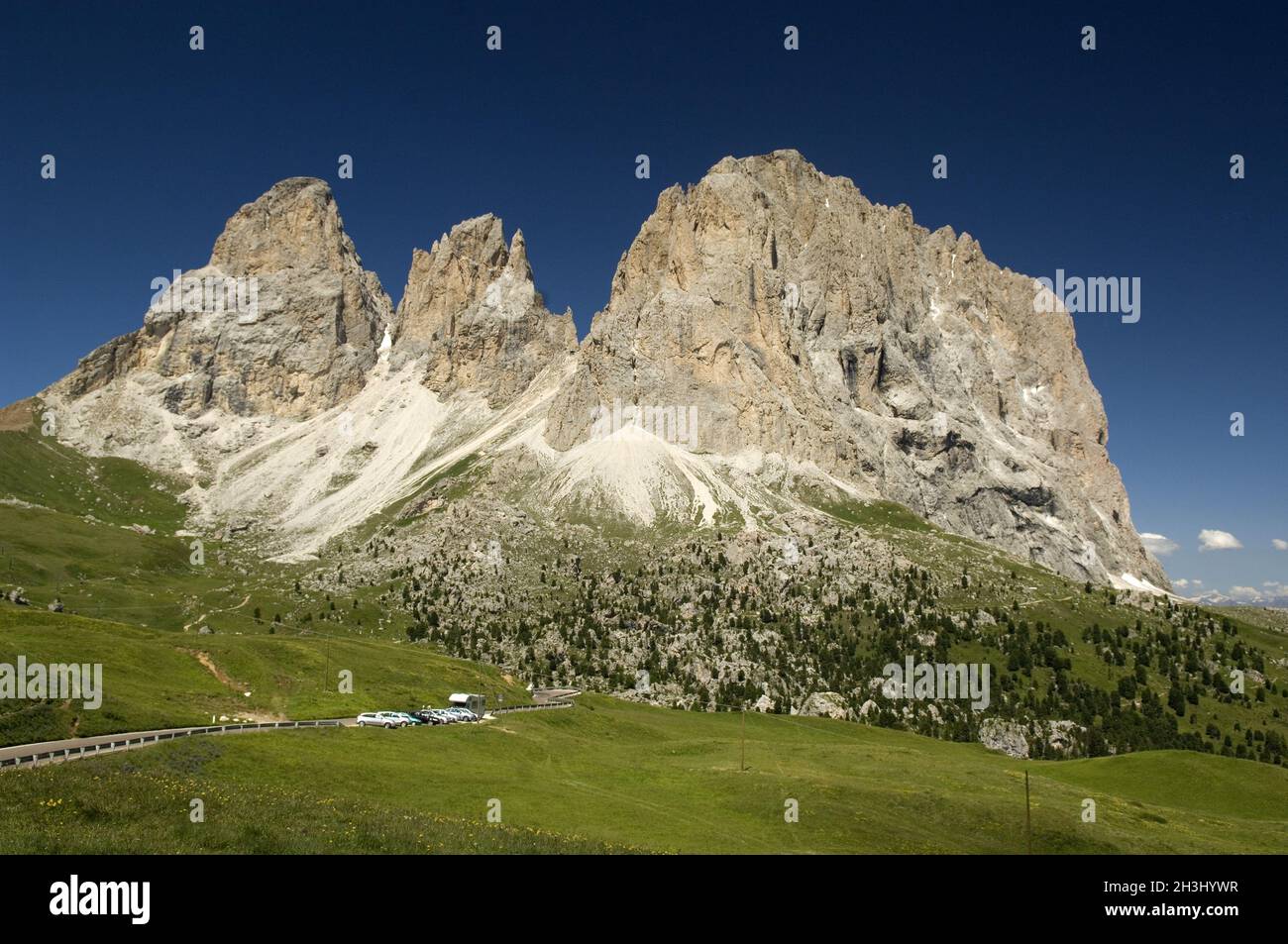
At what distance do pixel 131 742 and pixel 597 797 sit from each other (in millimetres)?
32929

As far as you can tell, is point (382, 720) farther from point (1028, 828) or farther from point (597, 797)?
point (1028, 828)

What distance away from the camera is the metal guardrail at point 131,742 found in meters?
49.5

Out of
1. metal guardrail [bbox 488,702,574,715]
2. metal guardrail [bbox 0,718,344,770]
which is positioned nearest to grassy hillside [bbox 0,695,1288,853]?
metal guardrail [bbox 0,718,344,770]

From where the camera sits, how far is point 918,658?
180 meters

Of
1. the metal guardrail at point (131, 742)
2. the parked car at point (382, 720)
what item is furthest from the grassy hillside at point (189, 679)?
the parked car at point (382, 720)

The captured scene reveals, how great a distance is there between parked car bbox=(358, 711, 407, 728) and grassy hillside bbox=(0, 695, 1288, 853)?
3.13m

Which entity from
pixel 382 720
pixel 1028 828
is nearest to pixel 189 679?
pixel 382 720

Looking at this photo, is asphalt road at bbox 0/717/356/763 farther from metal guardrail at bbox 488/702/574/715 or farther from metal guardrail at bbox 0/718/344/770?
metal guardrail at bbox 488/702/574/715

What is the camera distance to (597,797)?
208 feet

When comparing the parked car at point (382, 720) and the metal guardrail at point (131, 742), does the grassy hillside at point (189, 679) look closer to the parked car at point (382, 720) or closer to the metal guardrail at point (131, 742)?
the metal guardrail at point (131, 742)
